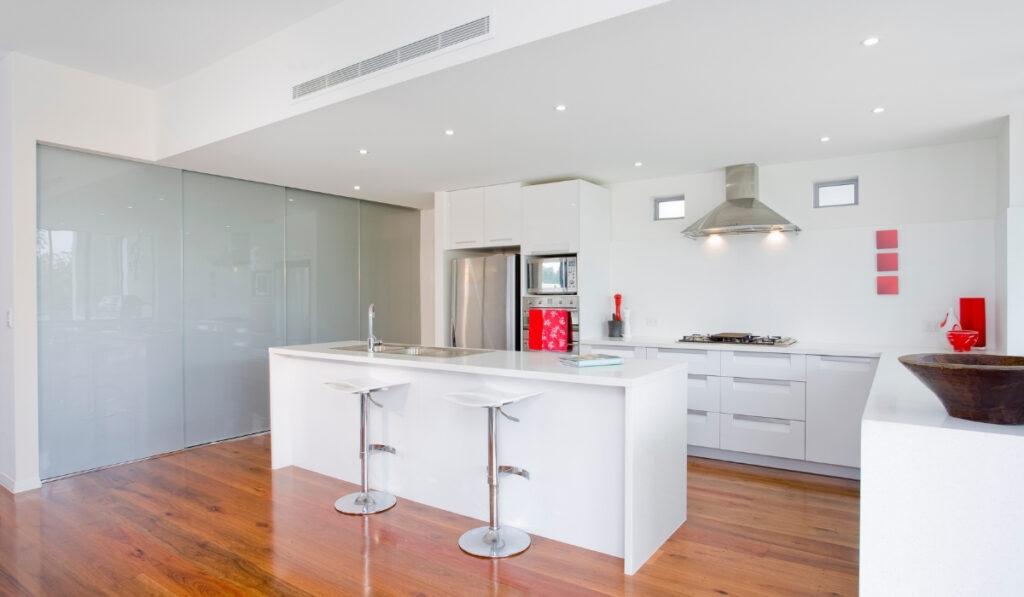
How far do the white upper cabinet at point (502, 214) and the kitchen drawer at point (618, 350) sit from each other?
46.3 inches

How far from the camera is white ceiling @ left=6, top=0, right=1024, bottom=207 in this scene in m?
2.21

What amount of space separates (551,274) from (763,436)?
2.09 m

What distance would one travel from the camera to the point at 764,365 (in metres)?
4.04

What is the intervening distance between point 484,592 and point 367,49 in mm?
2620

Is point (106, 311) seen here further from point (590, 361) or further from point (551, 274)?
point (590, 361)

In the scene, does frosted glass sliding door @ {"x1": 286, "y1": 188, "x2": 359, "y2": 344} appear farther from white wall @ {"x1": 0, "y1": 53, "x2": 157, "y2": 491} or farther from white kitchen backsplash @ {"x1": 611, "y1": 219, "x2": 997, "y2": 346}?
white kitchen backsplash @ {"x1": 611, "y1": 219, "x2": 997, "y2": 346}

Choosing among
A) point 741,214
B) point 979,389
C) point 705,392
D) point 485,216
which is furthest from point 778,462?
point 485,216

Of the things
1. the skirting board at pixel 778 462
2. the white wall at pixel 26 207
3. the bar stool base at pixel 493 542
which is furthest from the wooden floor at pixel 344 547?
the white wall at pixel 26 207

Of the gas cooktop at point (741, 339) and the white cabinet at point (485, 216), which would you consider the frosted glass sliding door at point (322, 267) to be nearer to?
the white cabinet at point (485, 216)

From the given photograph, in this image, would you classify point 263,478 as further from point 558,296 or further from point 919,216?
point 919,216

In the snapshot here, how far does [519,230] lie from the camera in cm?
514

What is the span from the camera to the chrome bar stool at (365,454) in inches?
127

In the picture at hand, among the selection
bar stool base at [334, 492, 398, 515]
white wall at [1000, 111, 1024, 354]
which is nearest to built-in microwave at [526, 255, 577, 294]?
bar stool base at [334, 492, 398, 515]

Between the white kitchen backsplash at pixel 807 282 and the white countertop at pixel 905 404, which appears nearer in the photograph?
the white countertop at pixel 905 404
